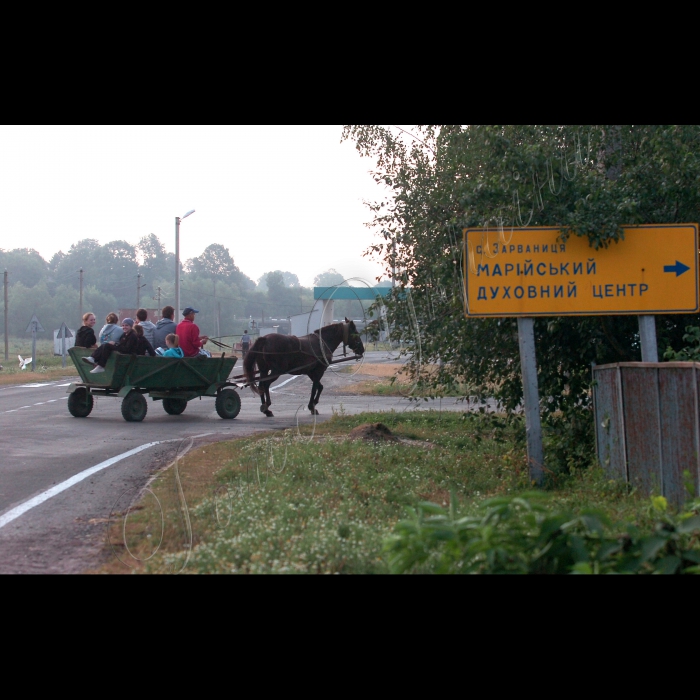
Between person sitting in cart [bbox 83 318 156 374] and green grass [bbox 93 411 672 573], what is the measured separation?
4.14 metres

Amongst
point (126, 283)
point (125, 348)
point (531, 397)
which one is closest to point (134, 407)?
point (125, 348)

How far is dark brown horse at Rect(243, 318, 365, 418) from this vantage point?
1612 cm

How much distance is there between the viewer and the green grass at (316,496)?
503 cm

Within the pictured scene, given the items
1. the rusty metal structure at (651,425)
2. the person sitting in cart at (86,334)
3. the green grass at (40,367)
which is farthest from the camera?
the green grass at (40,367)

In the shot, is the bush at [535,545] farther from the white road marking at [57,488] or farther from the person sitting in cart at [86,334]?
the person sitting in cart at [86,334]

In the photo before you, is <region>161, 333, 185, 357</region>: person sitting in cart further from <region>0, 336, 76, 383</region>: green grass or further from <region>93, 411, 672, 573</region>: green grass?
<region>0, 336, 76, 383</region>: green grass

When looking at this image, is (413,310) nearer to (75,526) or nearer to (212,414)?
(75,526)

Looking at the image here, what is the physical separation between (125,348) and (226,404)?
243 centimetres

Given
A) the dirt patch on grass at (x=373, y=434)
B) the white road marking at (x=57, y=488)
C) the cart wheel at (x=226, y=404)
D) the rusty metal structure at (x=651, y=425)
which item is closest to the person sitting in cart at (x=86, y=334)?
the cart wheel at (x=226, y=404)

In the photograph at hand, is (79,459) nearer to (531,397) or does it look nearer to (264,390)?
(531,397)

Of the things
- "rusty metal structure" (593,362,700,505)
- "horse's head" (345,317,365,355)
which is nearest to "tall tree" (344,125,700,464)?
"rusty metal structure" (593,362,700,505)

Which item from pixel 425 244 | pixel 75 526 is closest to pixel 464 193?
pixel 425 244

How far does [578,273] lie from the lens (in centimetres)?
752

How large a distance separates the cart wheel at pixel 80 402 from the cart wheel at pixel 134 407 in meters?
1.26
